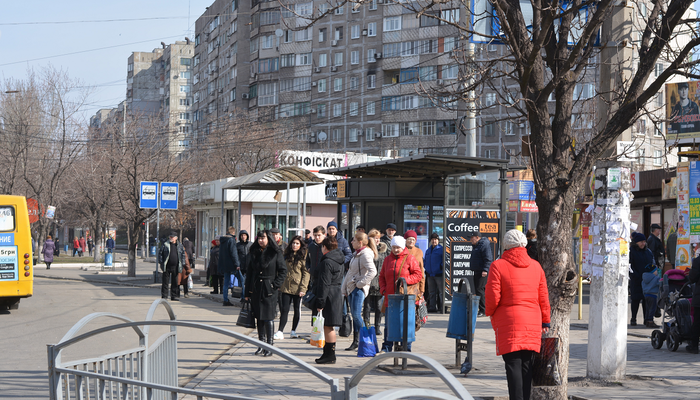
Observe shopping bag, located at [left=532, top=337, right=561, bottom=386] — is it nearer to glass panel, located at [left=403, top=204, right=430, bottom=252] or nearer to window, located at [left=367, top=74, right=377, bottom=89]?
glass panel, located at [left=403, top=204, right=430, bottom=252]

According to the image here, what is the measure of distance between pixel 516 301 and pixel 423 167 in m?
9.25

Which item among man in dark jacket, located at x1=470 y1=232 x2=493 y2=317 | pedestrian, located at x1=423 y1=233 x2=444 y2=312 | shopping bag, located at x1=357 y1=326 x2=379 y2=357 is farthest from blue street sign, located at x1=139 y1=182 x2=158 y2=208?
shopping bag, located at x1=357 y1=326 x2=379 y2=357

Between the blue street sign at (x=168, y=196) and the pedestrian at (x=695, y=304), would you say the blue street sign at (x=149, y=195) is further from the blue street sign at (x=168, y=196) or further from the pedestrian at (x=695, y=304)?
the pedestrian at (x=695, y=304)

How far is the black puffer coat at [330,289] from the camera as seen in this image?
32.8 feet

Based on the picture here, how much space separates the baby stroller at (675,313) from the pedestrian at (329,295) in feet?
15.7

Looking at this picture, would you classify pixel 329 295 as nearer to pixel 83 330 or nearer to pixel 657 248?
pixel 83 330

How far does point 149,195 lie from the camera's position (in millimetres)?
24172

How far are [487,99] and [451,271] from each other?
151ft

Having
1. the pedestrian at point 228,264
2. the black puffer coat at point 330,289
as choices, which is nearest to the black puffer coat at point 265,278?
the black puffer coat at point 330,289

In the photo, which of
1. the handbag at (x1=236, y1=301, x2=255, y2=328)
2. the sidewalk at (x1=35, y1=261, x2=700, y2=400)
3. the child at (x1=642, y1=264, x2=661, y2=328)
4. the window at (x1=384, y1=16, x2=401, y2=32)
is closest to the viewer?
the sidewalk at (x1=35, y1=261, x2=700, y2=400)

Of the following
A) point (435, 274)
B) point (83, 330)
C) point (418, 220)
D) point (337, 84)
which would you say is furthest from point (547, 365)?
point (337, 84)

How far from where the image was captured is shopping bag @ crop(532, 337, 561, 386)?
708 centimetres

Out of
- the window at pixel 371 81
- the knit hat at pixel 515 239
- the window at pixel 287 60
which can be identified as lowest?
the knit hat at pixel 515 239

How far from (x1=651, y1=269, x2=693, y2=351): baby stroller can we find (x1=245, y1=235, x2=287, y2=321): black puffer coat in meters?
5.62
